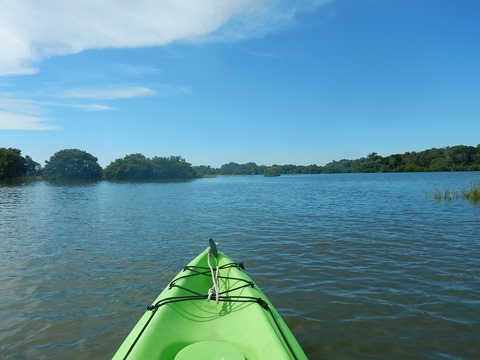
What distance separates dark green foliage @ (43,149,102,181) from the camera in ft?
378

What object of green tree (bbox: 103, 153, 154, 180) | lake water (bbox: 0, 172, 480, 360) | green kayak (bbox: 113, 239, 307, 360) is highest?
green tree (bbox: 103, 153, 154, 180)

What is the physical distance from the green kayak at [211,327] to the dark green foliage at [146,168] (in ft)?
390

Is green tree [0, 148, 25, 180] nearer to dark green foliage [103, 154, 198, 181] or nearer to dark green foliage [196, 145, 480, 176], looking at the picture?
dark green foliage [103, 154, 198, 181]

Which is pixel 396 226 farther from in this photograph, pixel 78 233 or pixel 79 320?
pixel 78 233

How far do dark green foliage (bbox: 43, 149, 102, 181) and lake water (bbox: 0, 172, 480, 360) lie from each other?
4414 inches

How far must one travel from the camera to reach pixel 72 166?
393 feet

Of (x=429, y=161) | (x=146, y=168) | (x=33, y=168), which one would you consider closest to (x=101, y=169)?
(x=146, y=168)

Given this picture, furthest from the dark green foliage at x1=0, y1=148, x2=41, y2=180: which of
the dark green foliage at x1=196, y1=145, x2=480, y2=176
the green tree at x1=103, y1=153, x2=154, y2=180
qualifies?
the dark green foliage at x1=196, y1=145, x2=480, y2=176

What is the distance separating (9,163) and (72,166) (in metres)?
30.2

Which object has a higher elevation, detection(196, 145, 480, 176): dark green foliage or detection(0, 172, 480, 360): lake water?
detection(196, 145, 480, 176): dark green foliage

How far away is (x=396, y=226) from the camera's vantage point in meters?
16.1

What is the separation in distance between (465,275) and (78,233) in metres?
16.6

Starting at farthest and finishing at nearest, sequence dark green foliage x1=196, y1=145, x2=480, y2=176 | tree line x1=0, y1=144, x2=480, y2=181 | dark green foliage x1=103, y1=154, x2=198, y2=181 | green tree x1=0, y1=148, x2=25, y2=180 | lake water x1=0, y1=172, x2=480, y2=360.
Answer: dark green foliage x1=196, y1=145, x2=480, y2=176 → dark green foliage x1=103, y1=154, x2=198, y2=181 → tree line x1=0, y1=144, x2=480, y2=181 → green tree x1=0, y1=148, x2=25, y2=180 → lake water x1=0, y1=172, x2=480, y2=360

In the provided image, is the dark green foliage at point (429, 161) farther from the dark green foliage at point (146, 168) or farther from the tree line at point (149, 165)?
the dark green foliage at point (146, 168)
